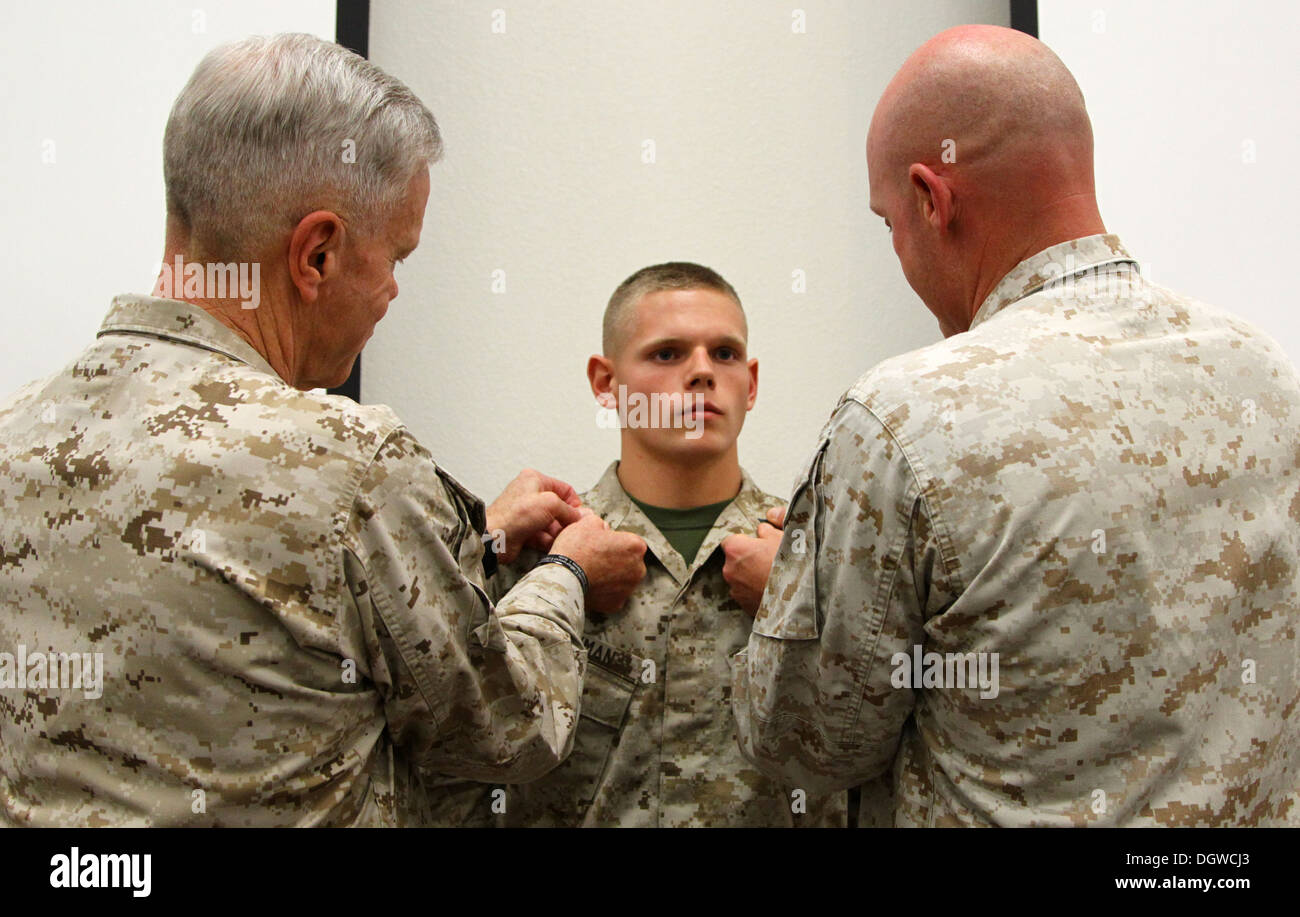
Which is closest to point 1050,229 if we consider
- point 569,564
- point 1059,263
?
point 1059,263

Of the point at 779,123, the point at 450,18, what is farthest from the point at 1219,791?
the point at 450,18

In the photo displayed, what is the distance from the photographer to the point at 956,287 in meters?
1.23

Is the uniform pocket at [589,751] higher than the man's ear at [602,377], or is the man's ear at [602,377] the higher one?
the man's ear at [602,377]

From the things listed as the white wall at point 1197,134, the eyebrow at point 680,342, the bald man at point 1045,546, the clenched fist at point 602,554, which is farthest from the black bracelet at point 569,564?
the white wall at point 1197,134

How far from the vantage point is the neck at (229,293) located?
42.6 inches

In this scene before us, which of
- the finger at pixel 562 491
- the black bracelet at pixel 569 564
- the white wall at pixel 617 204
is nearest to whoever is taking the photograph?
the black bracelet at pixel 569 564

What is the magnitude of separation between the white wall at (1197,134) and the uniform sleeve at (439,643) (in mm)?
1538

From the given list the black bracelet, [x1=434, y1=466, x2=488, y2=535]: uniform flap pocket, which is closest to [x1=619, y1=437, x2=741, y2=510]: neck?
the black bracelet

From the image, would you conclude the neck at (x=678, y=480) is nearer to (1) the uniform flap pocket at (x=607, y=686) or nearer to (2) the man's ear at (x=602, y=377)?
(2) the man's ear at (x=602, y=377)

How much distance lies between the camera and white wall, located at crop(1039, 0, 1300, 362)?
2.09 m

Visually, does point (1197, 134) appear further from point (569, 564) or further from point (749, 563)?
point (569, 564)

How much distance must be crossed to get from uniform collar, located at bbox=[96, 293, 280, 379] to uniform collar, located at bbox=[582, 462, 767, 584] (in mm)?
763

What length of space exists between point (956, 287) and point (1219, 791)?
58 centimetres

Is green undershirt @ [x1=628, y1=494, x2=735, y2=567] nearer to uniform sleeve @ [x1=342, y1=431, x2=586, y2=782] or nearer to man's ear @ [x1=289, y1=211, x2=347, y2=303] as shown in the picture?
uniform sleeve @ [x1=342, y1=431, x2=586, y2=782]
